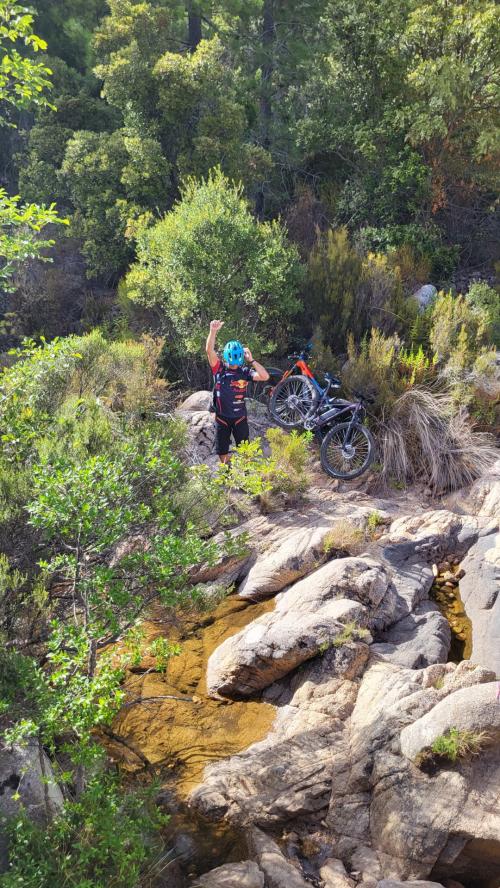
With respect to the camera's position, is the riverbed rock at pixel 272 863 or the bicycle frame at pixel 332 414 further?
the bicycle frame at pixel 332 414

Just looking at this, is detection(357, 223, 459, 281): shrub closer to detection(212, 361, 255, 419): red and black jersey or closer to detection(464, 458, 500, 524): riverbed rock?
detection(464, 458, 500, 524): riverbed rock

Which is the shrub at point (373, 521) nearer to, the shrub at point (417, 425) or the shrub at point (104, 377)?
the shrub at point (417, 425)

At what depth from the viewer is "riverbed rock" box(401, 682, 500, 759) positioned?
4363mm

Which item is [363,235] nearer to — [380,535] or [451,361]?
[451,361]

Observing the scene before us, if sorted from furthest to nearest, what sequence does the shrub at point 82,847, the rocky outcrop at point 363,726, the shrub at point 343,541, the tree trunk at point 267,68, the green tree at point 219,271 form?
1. the tree trunk at point 267,68
2. the green tree at point 219,271
3. the shrub at point 343,541
4. the rocky outcrop at point 363,726
5. the shrub at point 82,847

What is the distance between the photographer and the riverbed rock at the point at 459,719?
4.36 m

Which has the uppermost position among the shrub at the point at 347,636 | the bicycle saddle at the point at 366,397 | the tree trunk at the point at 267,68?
the tree trunk at the point at 267,68

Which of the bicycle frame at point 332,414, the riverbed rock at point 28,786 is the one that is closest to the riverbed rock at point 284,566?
the bicycle frame at point 332,414

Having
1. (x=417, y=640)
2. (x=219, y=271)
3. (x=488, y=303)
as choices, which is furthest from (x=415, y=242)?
(x=417, y=640)

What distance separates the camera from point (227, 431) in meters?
8.23

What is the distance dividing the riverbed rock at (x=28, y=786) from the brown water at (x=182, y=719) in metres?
0.87

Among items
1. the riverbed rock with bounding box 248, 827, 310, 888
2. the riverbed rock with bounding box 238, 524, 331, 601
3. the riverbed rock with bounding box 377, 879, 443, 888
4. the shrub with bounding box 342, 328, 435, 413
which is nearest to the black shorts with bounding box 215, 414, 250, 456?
the riverbed rock with bounding box 238, 524, 331, 601

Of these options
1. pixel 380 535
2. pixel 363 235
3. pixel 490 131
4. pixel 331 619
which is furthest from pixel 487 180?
pixel 331 619

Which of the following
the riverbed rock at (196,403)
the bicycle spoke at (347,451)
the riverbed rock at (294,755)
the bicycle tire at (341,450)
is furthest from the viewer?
the riverbed rock at (196,403)
